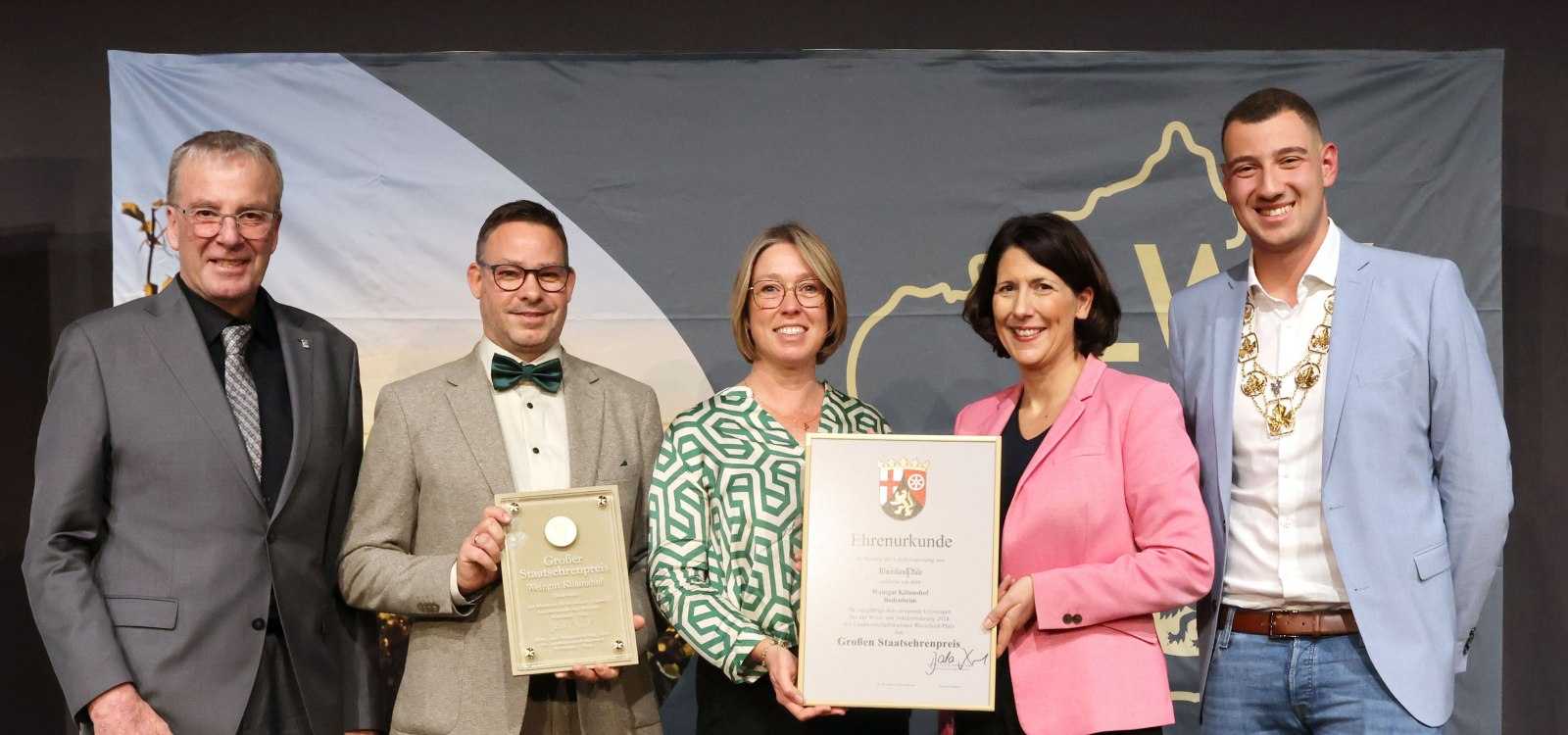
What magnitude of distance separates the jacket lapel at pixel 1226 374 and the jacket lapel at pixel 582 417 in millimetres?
1289

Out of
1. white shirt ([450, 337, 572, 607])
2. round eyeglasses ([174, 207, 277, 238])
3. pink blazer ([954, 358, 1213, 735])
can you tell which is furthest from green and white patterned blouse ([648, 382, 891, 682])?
round eyeglasses ([174, 207, 277, 238])

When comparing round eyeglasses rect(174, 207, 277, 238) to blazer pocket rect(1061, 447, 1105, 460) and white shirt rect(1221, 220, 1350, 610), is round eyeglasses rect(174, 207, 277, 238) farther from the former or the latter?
white shirt rect(1221, 220, 1350, 610)

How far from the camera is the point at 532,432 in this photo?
267 cm

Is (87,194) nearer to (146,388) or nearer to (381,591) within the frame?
(146,388)

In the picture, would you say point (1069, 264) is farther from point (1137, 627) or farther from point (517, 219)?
point (517, 219)

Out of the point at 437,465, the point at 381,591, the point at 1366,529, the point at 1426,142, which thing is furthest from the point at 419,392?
the point at 1426,142

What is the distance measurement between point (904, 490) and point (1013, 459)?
0.90 feet

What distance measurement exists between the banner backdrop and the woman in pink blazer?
1.20 metres

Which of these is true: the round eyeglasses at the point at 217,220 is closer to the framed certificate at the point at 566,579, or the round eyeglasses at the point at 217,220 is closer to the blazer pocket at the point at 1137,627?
the framed certificate at the point at 566,579

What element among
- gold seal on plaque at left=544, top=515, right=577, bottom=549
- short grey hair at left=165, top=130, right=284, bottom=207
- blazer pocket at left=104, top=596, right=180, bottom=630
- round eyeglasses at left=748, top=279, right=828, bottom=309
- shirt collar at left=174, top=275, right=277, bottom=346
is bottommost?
blazer pocket at left=104, top=596, right=180, bottom=630

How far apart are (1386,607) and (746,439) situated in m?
1.30

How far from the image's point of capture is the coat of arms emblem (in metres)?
2.36

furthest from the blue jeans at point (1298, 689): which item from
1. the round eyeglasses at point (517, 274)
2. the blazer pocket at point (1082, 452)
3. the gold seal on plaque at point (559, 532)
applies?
the round eyeglasses at point (517, 274)

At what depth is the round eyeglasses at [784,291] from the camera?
2.68 meters
